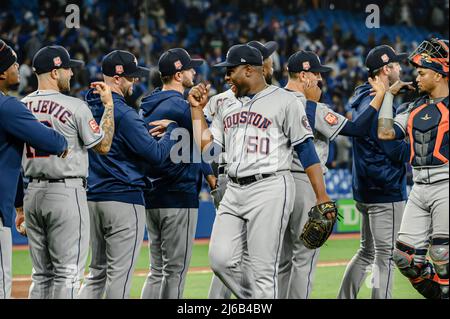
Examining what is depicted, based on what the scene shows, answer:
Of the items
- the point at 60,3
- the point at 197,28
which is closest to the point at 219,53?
the point at 197,28

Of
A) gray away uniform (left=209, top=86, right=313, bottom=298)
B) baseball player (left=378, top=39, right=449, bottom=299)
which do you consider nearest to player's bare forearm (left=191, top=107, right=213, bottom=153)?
gray away uniform (left=209, top=86, right=313, bottom=298)

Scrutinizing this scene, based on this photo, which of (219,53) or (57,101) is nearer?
(57,101)

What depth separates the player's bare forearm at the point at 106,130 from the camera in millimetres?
5953

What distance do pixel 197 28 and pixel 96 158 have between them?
1609cm

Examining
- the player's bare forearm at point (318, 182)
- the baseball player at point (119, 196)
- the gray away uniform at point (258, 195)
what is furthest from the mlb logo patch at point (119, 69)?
the player's bare forearm at point (318, 182)

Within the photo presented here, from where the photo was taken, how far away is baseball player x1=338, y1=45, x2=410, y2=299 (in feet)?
23.5

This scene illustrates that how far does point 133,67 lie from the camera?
6531 millimetres

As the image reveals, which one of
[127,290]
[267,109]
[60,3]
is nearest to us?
[267,109]

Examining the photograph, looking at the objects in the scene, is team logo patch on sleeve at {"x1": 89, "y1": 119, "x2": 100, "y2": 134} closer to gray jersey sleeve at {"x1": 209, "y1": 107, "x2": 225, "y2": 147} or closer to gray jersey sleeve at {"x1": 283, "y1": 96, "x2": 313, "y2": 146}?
gray jersey sleeve at {"x1": 209, "y1": 107, "x2": 225, "y2": 147}

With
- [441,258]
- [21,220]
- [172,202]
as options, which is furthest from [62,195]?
[441,258]

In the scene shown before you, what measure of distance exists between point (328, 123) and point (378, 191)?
0.99 m

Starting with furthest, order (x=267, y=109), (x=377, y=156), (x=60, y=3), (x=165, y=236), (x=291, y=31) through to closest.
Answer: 1. (x=291, y=31)
2. (x=60, y=3)
3. (x=377, y=156)
4. (x=165, y=236)
5. (x=267, y=109)

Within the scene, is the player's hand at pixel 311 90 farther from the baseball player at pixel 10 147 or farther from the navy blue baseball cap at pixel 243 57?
the baseball player at pixel 10 147
